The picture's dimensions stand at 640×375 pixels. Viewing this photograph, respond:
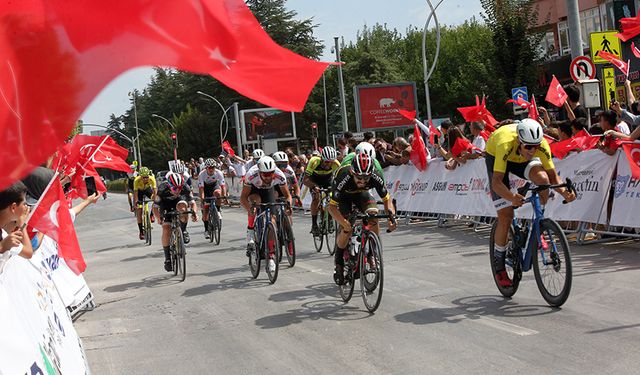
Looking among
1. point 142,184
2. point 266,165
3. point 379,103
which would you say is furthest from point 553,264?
point 379,103

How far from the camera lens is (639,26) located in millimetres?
10383

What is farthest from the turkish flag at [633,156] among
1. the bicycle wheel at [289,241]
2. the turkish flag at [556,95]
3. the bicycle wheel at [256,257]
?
the bicycle wheel at [256,257]

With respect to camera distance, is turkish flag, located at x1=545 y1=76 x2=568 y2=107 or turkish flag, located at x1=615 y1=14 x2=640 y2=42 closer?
turkish flag, located at x1=615 y1=14 x2=640 y2=42

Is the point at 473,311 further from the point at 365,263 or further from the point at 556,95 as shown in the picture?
the point at 556,95

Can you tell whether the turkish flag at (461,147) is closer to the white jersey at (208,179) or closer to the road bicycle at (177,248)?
the road bicycle at (177,248)

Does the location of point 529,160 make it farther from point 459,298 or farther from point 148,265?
point 148,265

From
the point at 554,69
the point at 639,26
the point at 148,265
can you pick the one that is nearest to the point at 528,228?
the point at 639,26

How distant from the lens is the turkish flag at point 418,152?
18.0 metres

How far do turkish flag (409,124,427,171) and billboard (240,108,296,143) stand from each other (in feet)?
133

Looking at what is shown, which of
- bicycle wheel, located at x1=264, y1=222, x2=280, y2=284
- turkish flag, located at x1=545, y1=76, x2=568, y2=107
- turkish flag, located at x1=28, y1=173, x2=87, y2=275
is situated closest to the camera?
turkish flag, located at x1=28, y1=173, x2=87, y2=275

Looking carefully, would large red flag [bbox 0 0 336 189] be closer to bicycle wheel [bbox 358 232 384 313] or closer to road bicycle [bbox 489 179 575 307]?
road bicycle [bbox 489 179 575 307]

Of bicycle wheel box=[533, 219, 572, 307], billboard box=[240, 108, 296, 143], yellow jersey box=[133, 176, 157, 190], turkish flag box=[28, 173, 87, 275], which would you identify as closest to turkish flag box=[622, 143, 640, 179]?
bicycle wheel box=[533, 219, 572, 307]

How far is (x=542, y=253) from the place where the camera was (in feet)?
25.6

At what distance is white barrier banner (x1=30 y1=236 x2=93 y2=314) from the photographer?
8.67 meters
